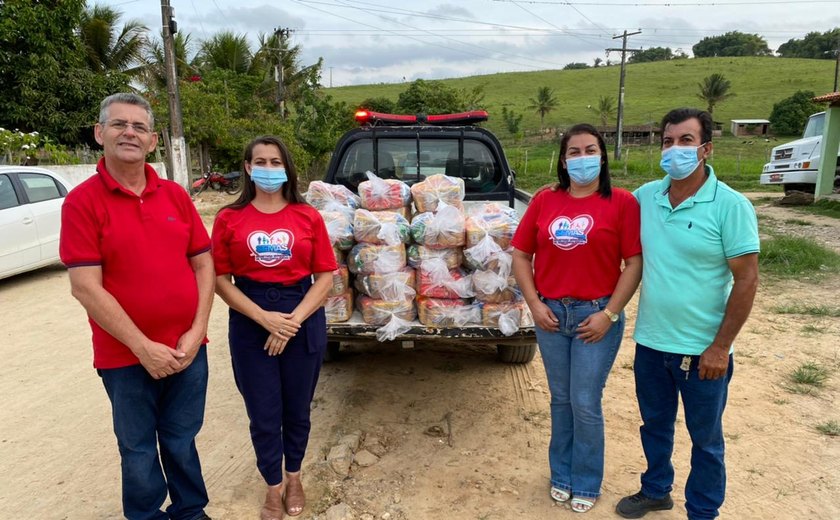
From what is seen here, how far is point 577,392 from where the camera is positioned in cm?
283

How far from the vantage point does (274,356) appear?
2.72 metres

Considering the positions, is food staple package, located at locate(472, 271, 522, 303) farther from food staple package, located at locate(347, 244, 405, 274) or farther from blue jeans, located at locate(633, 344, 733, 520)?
blue jeans, located at locate(633, 344, 733, 520)

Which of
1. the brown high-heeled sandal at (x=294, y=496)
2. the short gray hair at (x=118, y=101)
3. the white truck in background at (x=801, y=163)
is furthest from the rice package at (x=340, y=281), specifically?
the white truck in background at (x=801, y=163)

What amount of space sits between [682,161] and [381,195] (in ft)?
6.21

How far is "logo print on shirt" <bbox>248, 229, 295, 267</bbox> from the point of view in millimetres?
2580

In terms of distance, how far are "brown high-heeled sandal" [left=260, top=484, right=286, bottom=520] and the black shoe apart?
5.67 feet

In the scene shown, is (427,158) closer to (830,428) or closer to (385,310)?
(385,310)

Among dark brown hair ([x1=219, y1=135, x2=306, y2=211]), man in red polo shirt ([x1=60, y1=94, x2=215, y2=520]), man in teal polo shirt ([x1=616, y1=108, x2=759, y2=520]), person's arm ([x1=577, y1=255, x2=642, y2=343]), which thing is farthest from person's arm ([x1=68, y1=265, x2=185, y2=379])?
man in teal polo shirt ([x1=616, y1=108, x2=759, y2=520])

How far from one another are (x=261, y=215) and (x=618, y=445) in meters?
2.60

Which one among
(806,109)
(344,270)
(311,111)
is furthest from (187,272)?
(806,109)

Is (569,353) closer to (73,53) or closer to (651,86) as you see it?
(73,53)

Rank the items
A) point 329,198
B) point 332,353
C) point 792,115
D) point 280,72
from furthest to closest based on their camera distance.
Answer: point 792,115 → point 280,72 → point 332,353 → point 329,198

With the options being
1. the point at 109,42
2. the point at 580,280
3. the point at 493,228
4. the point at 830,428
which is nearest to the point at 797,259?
the point at 830,428

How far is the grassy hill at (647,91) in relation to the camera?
144ft
